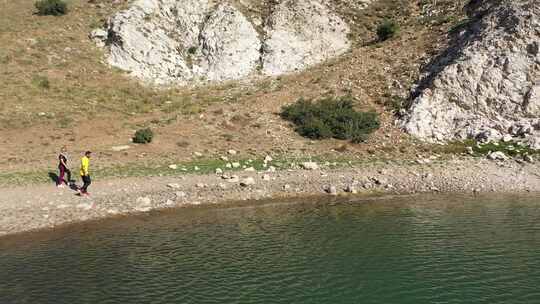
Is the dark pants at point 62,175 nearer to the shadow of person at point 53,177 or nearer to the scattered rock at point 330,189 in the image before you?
the shadow of person at point 53,177

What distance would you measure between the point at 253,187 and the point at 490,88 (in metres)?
26.0

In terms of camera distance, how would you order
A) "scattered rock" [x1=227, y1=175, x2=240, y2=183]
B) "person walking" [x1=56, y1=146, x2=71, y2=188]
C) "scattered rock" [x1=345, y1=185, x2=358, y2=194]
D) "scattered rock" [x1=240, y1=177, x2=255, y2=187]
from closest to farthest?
"person walking" [x1=56, y1=146, x2=71, y2=188] < "scattered rock" [x1=345, y1=185, x2=358, y2=194] < "scattered rock" [x1=240, y1=177, x2=255, y2=187] < "scattered rock" [x1=227, y1=175, x2=240, y2=183]

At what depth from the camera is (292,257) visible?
73.0ft

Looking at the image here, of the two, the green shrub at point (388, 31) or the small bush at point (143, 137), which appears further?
the green shrub at point (388, 31)

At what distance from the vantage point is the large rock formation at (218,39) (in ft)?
198

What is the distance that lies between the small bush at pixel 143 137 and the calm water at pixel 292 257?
12793 mm

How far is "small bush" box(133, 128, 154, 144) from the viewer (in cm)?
4138

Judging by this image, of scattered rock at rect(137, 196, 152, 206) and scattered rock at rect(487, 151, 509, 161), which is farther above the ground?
scattered rock at rect(487, 151, 509, 161)

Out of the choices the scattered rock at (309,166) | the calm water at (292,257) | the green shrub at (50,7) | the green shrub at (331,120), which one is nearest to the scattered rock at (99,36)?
the green shrub at (50,7)

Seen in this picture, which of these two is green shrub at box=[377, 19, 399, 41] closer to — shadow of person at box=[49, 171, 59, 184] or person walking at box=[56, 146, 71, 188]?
person walking at box=[56, 146, 71, 188]

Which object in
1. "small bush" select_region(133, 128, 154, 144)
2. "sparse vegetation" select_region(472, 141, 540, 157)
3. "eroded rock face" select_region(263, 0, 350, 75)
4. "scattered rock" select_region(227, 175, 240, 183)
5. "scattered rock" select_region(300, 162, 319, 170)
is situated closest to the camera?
"scattered rock" select_region(227, 175, 240, 183)

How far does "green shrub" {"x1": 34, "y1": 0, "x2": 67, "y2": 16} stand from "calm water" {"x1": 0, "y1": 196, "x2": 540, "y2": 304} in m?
47.3

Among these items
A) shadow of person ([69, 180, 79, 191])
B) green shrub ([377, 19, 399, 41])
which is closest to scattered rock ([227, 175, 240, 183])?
shadow of person ([69, 180, 79, 191])

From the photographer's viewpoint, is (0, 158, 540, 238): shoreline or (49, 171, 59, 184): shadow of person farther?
(49, 171, 59, 184): shadow of person
